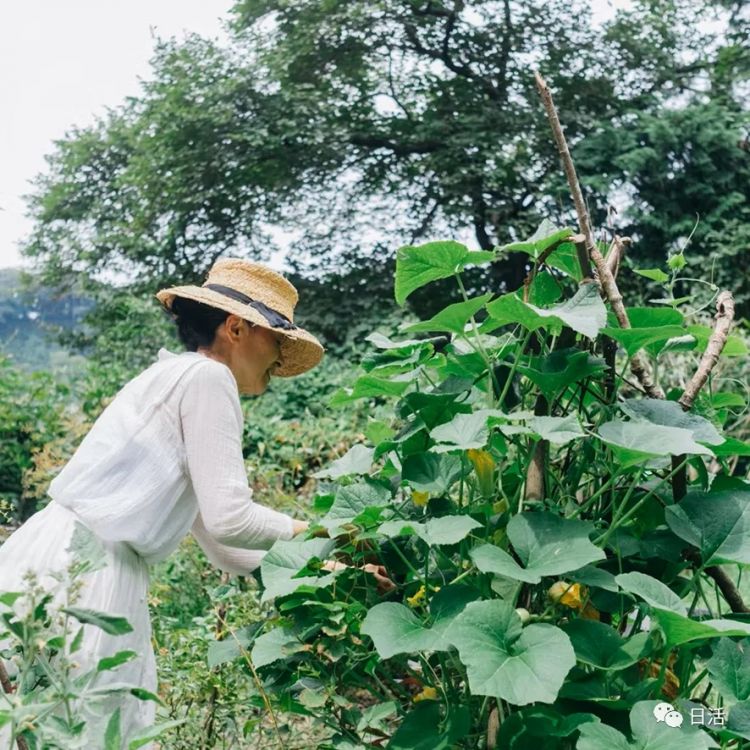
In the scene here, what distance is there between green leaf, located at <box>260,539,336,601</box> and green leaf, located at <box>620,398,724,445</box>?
1.68ft

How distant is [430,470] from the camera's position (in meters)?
1.30

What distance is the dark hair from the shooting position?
76.0 inches

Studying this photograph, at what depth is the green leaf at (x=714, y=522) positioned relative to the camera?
1.22 m

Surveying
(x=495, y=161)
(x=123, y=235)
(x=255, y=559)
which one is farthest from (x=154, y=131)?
(x=255, y=559)

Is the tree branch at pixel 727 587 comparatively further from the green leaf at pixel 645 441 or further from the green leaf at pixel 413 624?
the green leaf at pixel 413 624

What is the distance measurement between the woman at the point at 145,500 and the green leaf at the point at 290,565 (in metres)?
0.23

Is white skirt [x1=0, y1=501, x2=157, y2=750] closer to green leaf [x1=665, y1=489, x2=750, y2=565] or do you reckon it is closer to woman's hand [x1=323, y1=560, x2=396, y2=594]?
woman's hand [x1=323, y1=560, x2=396, y2=594]

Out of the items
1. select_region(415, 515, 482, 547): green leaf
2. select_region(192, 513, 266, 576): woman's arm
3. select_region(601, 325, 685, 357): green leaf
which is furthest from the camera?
select_region(192, 513, 266, 576): woman's arm

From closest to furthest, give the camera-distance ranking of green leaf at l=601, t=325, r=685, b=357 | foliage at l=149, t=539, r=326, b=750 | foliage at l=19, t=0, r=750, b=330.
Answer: green leaf at l=601, t=325, r=685, b=357 < foliage at l=149, t=539, r=326, b=750 < foliage at l=19, t=0, r=750, b=330

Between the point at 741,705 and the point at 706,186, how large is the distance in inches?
449

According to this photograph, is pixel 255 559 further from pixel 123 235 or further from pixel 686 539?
pixel 123 235

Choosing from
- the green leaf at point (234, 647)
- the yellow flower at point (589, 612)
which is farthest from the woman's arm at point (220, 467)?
the yellow flower at point (589, 612)

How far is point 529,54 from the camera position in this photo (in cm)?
1331

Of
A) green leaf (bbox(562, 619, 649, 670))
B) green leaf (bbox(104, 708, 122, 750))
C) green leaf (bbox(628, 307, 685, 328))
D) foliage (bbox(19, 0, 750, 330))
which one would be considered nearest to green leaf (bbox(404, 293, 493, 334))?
green leaf (bbox(628, 307, 685, 328))
